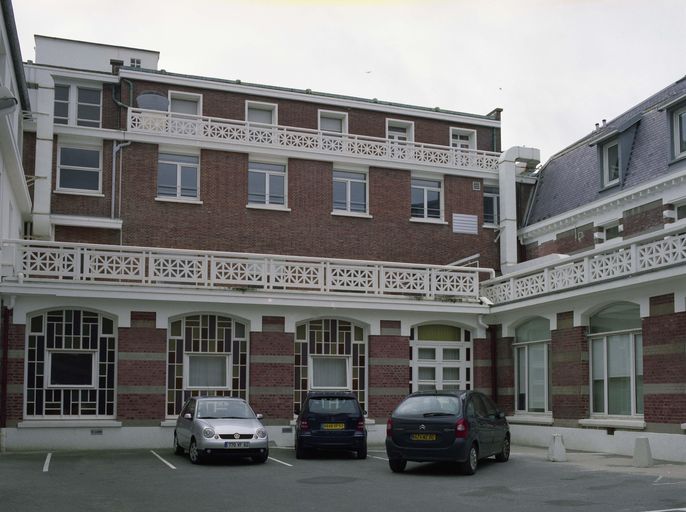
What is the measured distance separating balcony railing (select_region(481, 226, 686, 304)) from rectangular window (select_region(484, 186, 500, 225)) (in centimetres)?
627

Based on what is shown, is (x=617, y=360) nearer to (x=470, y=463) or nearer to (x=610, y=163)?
(x=470, y=463)

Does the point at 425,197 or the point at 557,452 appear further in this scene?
the point at 425,197

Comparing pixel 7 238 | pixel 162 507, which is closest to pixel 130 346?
pixel 7 238

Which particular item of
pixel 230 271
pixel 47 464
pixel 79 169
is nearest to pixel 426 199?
pixel 230 271

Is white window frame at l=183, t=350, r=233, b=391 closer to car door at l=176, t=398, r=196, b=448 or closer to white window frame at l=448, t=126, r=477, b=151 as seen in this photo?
car door at l=176, t=398, r=196, b=448

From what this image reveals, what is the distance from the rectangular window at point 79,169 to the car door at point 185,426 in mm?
10690

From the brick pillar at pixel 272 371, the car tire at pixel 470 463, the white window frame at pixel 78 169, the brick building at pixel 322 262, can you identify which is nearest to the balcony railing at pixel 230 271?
the brick building at pixel 322 262

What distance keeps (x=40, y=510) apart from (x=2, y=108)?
873 cm

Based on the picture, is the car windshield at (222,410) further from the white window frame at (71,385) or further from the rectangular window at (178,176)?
the rectangular window at (178,176)

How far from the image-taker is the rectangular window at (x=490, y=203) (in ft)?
108

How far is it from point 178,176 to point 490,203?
1187cm

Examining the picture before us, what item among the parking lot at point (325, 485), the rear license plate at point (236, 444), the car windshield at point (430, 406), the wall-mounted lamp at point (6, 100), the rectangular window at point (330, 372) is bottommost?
the parking lot at point (325, 485)

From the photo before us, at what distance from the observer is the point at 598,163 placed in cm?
2911

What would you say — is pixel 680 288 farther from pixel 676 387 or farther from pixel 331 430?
pixel 331 430
